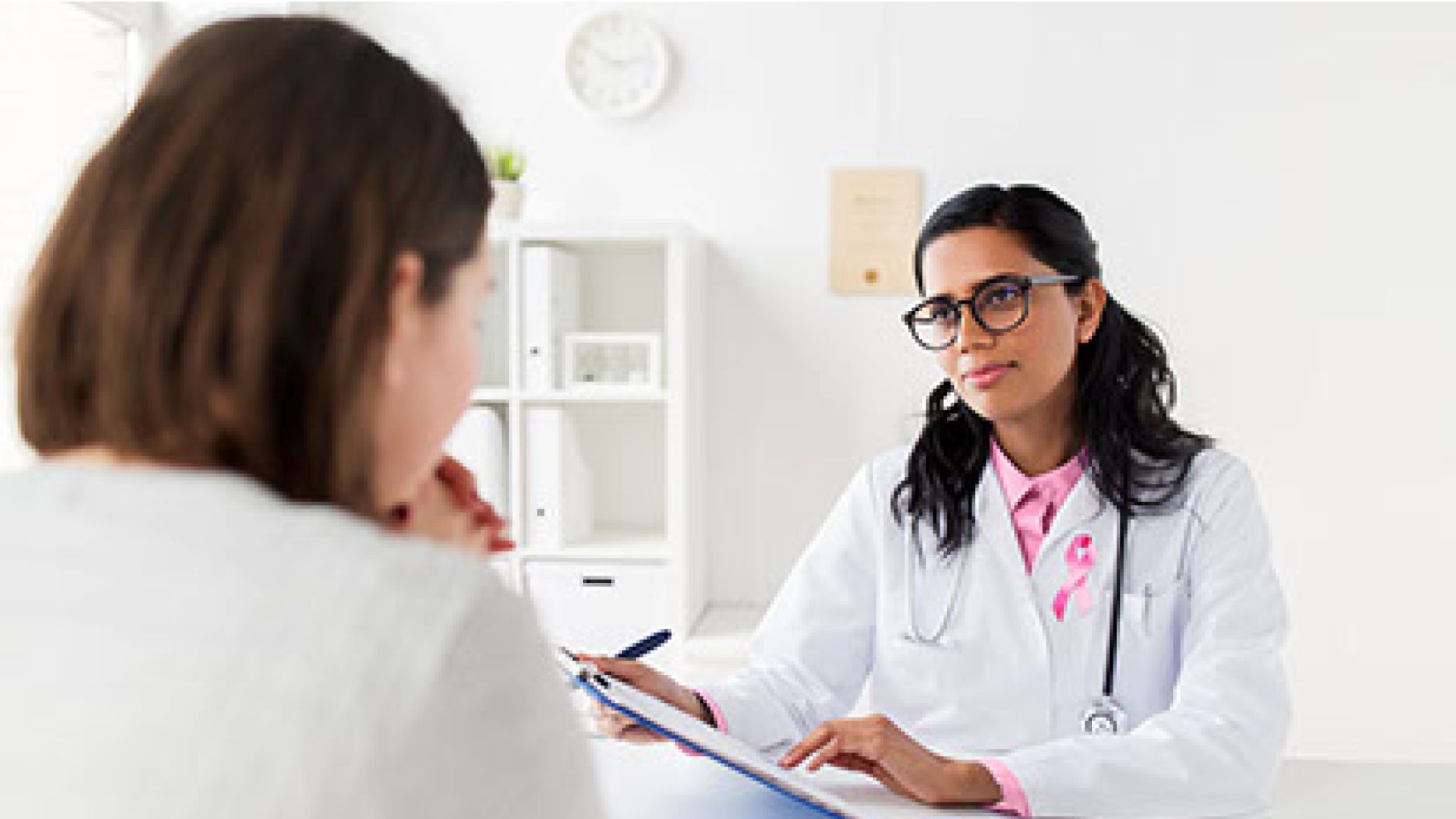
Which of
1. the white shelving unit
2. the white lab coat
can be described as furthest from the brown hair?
the white shelving unit

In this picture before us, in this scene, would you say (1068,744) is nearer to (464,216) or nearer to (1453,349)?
(464,216)

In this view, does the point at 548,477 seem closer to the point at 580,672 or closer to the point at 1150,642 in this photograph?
the point at 1150,642

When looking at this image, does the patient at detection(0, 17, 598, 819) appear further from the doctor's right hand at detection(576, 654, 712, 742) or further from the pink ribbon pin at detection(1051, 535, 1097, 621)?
the pink ribbon pin at detection(1051, 535, 1097, 621)

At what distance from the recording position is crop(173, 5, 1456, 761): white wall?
302 centimetres

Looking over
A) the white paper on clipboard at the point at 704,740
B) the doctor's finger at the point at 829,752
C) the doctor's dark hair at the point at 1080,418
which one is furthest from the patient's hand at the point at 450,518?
the doctor's dark hair at the point at 1080,418

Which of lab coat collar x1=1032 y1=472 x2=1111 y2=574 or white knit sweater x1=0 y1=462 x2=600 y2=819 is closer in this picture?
white knit sweater x1=0 y1=462 x2=600 y2=819

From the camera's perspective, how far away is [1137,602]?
5.39 feet

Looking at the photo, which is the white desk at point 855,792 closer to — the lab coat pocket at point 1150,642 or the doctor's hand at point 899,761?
the doctor's hand at point 899,761

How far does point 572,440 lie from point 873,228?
2.83 feet

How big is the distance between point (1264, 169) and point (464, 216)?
9.20ft

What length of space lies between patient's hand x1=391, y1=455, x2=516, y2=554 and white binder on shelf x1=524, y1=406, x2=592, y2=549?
82.7 inches

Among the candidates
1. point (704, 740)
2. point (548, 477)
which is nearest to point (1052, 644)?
point (704, 740)

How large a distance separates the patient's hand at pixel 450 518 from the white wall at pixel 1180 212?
7.72 feet

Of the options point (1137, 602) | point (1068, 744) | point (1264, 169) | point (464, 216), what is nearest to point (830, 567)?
point (1137, 602)
